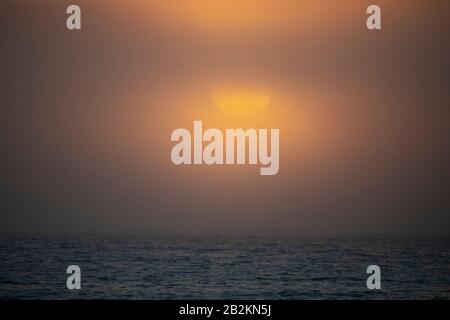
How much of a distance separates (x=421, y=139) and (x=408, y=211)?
11.2 metres

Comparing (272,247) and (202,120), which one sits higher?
(202,120)

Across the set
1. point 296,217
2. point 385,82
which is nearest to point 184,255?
point 385,82

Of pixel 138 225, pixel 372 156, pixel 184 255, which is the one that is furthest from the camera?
pixel 138 225

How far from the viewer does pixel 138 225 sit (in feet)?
258

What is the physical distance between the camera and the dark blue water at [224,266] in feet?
107

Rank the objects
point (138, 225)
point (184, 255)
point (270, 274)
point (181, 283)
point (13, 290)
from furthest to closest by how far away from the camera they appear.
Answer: point (138, 225), point (184, 255), point (270, 274), point (181, 283), point (13, 290)

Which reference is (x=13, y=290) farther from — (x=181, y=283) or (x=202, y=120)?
(x=202, y=120)

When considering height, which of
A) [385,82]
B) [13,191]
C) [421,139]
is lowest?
[13,191]

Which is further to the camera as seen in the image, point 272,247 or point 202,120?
point 202,120

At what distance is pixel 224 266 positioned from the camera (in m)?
47.6

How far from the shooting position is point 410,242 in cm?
6838

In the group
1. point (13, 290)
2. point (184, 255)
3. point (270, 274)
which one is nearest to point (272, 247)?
point (184, 255)

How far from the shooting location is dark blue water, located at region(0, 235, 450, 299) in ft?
107

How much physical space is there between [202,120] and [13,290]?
4372 cm
